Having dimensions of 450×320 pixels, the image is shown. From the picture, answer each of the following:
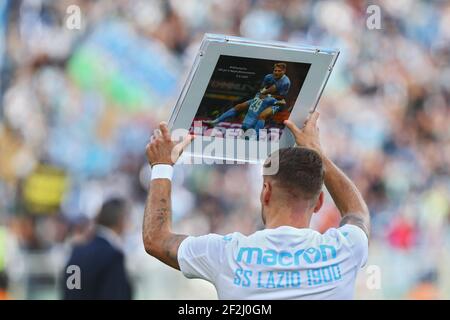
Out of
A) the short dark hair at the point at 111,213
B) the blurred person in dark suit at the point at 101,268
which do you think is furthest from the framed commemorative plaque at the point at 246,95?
the short dark hair at the point at 111,213

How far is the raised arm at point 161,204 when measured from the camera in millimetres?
3154

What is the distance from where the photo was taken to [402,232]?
1064 centimetres

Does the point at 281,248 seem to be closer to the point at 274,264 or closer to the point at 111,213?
the point at 274,264

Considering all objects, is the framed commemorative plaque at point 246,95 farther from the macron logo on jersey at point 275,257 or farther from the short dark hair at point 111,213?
the short dark hair at point 111,213

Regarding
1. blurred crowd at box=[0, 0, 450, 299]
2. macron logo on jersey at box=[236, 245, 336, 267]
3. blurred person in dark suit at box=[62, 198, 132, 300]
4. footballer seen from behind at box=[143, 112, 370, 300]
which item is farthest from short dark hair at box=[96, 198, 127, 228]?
macron logo on jersey at box=[236, 245, 336, 267]

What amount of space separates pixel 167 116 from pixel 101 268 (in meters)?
5.34

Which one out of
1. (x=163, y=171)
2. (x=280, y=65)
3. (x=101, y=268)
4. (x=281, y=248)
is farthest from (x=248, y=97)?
(x=101, y=268)

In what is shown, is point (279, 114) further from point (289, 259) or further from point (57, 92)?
point (57, 92)

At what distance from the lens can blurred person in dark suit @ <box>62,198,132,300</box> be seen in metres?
6.34

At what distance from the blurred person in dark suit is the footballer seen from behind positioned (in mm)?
3215

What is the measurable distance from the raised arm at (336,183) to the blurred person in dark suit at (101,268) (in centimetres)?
304
